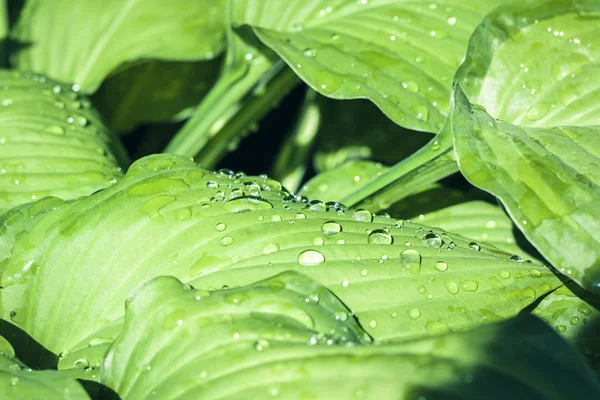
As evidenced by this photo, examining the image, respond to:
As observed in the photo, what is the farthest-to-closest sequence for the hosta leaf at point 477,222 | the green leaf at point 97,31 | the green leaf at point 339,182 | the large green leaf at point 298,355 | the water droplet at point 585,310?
1. the green leaf at point 97,31
2. the green leaf at point 339,182
3. the hosta leaf at point 477,222
4. the water droplet at point 585,310
5. the large green leaf at point 298,355

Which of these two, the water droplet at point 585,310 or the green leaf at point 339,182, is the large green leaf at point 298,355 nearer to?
the water droplet at point 585,310

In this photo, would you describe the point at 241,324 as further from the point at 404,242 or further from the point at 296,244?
the point at 404,242

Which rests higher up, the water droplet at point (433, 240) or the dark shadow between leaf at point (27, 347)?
the water droplet at point (433, 240)

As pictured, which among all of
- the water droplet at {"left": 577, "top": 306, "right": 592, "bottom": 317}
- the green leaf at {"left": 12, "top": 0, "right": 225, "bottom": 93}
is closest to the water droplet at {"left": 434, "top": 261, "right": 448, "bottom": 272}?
the water droplet at {"left": 577, "top": 306, "right": 592, "bottom": 317}

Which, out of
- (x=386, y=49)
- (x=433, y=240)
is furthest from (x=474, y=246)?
(x=386, y=49)

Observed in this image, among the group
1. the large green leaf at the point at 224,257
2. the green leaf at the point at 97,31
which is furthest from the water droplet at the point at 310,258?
the green leaf at the point at 97,31

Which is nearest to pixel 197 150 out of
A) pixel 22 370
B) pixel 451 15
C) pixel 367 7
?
pixel 367 7

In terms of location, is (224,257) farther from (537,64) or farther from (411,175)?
(537,64)
